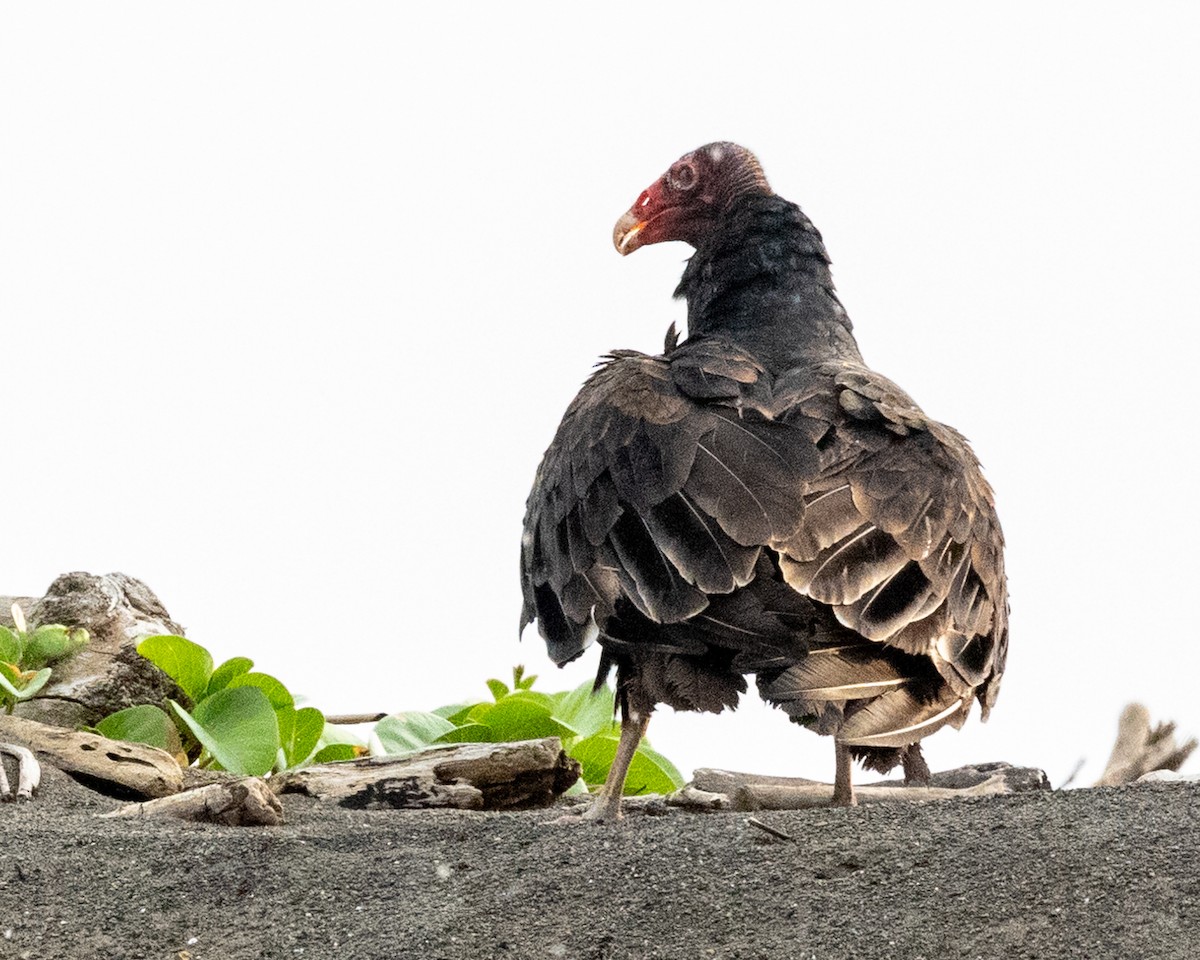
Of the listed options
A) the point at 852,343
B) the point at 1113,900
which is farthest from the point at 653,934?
the point at 852,343

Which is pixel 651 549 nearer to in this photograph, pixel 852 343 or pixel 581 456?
pixel 581 456

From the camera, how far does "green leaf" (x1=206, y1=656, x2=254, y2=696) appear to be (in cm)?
721

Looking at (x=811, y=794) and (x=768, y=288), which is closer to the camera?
(x=811, y=794)

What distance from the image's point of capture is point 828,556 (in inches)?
188

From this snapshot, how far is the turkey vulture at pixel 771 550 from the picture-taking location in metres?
4.76

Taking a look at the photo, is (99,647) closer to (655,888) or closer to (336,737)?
(336,737)

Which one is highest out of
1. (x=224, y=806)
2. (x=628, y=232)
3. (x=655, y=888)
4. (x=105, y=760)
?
(x=628, y=232)

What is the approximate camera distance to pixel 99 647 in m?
7.46

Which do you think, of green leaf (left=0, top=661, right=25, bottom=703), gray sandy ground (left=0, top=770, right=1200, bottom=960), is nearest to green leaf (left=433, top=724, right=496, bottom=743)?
gray sandy ground (left=0, top=770, right=1200, bottom=960)

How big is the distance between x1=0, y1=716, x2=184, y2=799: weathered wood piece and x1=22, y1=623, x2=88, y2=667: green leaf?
31.2 inches

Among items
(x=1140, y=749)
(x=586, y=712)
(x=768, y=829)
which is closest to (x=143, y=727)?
(x=586, y=712)

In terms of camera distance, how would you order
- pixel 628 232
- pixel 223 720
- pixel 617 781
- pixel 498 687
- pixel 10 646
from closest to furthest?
pixel 617 781
pixel 223 720
pixel 10 646
pixel 628 232
pixel 498 687

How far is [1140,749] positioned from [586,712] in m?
2.67

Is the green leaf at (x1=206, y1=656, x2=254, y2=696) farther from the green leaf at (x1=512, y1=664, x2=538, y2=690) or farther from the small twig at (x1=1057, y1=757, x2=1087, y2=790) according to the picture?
the small twig at (x1=1057, y1=757, x2=1087, y2=790)
